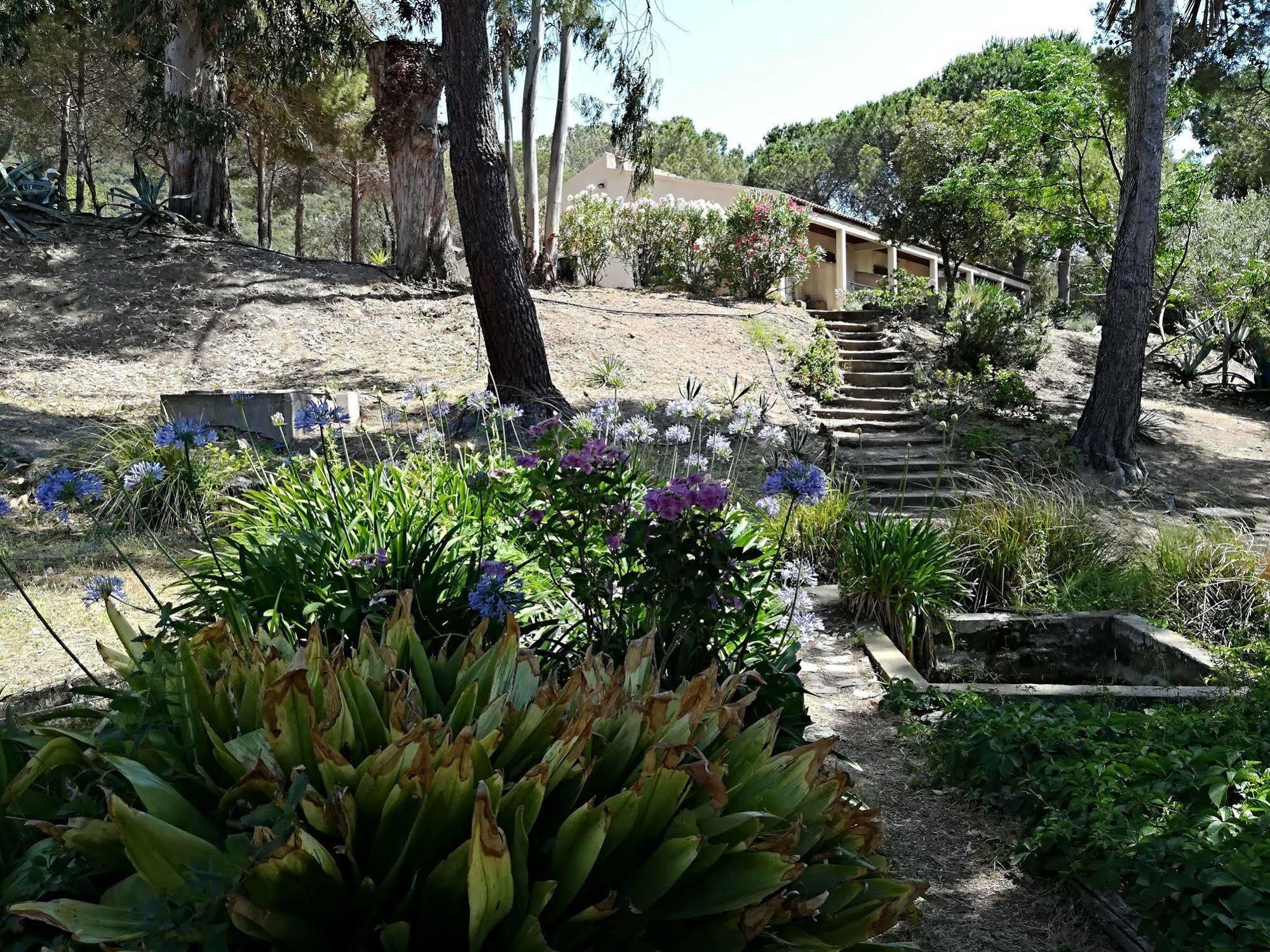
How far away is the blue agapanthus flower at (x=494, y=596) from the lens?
3053mm

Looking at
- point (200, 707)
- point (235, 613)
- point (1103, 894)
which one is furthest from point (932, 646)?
point (200, 707)

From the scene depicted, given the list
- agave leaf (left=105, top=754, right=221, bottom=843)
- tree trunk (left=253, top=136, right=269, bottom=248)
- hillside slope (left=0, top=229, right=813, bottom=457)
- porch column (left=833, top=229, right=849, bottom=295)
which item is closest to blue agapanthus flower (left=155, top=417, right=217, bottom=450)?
agave leaf (left=105, top=754, right=221, bottom=843)

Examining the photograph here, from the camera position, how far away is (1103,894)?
9.20ft

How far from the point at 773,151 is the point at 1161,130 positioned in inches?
1511

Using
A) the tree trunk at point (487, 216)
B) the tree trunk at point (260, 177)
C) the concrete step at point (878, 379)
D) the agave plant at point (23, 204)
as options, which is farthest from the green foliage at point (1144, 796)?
the tree trunk at point (260, 177)

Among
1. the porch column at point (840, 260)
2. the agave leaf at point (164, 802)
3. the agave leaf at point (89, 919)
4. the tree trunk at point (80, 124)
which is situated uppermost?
the tree trunk at point (80, 124)

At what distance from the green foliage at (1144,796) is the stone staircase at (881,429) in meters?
3.44

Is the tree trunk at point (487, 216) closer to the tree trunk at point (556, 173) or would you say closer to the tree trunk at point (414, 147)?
the tree trunk at point (414, 147)

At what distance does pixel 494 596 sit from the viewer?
3062 mm

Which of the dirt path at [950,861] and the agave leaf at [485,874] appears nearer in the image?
the agave leaf at [485,874]

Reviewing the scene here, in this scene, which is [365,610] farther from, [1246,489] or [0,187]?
[0,187]

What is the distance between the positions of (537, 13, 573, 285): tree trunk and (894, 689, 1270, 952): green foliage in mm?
13339

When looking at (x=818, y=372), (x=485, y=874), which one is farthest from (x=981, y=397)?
(x=485, y=874)

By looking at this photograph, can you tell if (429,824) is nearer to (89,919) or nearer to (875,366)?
(89,919)
